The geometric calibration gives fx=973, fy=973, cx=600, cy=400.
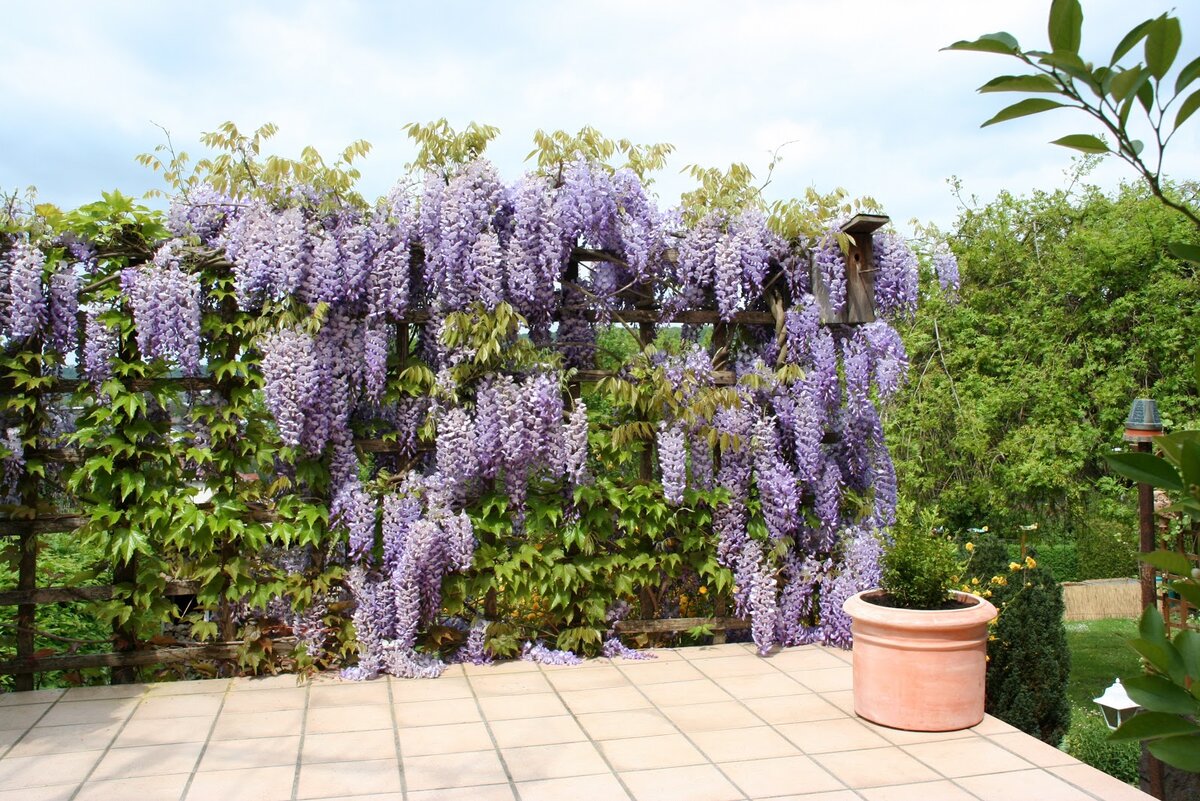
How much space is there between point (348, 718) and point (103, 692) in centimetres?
114

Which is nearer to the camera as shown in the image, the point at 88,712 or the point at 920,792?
the point at 920,792

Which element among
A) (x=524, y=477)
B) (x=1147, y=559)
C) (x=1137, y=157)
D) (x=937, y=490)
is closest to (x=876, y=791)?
(x=524, y=477)

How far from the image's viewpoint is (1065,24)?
861mm

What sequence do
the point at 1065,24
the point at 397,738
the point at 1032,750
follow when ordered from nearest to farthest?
the point at 1065,24 → the point at 1032,750 → the point at 397,738

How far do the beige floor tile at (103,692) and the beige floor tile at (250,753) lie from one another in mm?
814

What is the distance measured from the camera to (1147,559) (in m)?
0.94

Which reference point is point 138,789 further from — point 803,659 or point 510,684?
point 803,659

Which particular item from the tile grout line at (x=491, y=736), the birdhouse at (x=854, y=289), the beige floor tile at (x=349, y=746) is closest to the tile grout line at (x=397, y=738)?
the beige floor tile at (x=349, y=746)

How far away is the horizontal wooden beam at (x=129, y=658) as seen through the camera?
404 centimetres

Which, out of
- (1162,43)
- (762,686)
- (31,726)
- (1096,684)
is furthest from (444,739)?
(1096,684)

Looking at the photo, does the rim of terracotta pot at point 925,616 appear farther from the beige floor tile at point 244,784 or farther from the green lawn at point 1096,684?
the beige floor tile at point 244,784

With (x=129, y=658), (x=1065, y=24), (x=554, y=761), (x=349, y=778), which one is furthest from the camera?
(x=129, y=658)

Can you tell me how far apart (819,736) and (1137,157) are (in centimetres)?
289

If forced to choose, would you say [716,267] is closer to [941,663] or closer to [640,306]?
[640,306]
